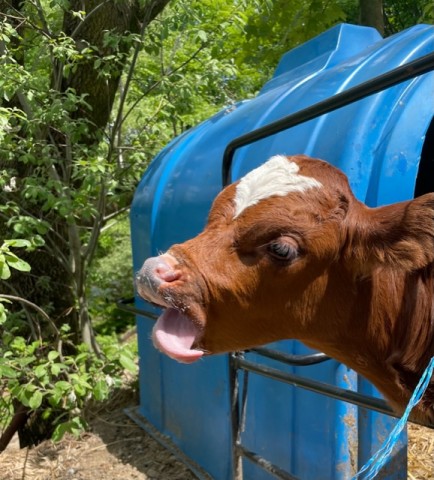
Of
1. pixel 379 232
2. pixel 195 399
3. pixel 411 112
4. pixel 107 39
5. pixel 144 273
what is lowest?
pixel 195 399

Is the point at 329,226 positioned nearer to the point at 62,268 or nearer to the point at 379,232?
the point at 379,232

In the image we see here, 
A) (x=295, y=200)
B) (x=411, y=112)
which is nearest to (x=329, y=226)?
(x=295, y=200)

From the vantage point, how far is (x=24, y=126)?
4406 millimetres

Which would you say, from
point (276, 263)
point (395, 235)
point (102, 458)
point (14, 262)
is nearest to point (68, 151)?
point (14, 262)

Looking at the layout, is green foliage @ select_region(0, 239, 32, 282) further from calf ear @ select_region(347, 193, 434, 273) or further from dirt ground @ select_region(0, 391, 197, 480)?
dirt ground @ select_region(0, 391, 197, 480)

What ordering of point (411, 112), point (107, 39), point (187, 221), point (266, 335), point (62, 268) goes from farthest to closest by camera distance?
1. point (62, 268)
2. point (107, 39)
3. point (187, 221)
4. point (411, 112)
5. point (266, 335)

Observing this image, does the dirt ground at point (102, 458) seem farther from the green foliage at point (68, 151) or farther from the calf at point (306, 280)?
the calf at point (306, 280)

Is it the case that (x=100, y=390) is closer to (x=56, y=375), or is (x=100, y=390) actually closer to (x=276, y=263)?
(x=56, y=375)

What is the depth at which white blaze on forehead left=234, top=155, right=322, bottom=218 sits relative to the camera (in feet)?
5.39

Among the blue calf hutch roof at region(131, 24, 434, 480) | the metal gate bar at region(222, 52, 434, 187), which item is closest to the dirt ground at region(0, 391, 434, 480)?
the blue calf hutch roof at region(131, 24, 434, 480)

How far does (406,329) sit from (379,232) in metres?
0.28

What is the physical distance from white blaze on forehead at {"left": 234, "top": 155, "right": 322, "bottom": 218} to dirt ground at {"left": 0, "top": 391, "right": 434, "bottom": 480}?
2.98m

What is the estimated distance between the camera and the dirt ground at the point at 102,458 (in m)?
4.36

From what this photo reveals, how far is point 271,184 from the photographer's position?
5.45ft
